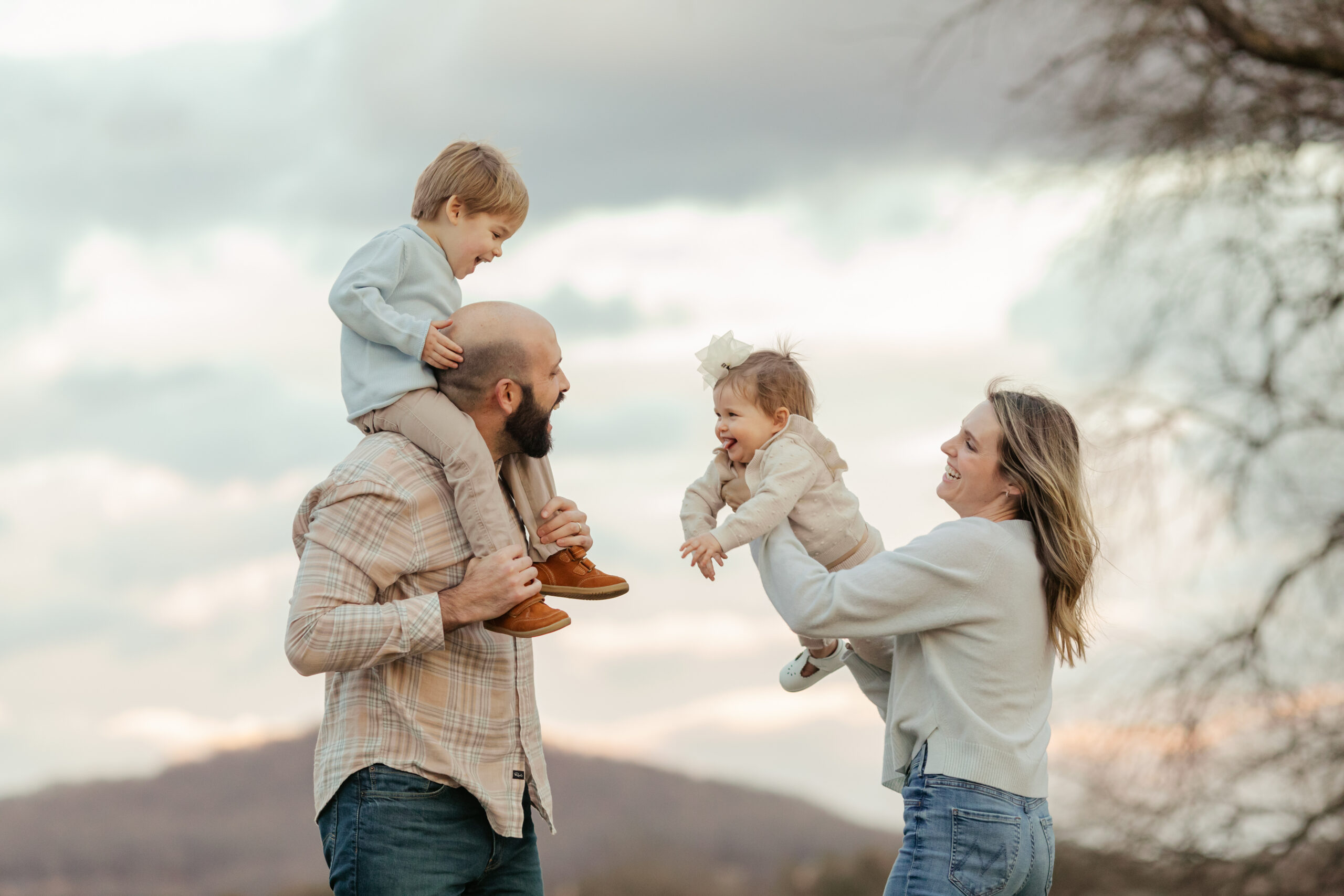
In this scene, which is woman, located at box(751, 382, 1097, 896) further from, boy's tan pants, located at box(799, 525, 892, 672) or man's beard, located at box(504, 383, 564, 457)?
man's beard, located at box(504, 383, 564, 457)

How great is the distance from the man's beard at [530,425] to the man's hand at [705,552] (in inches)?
16.2

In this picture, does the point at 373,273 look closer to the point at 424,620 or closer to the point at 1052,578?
the point at 424,620

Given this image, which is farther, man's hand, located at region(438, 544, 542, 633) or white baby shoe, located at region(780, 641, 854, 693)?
white baby shoe, located at region(780, 641, 854, 693)

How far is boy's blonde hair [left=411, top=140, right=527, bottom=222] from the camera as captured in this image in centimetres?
273

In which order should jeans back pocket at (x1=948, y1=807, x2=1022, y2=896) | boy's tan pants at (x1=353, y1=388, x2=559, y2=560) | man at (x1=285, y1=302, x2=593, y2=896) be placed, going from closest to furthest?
jeans back pocket at (x1=948, y1=807, x2=1022, y2=896) → man at (x1=285, y1=302, x2=593, y2=896) → boy's tan pants at (x1=353, y1=388, x2=559, y2=560)

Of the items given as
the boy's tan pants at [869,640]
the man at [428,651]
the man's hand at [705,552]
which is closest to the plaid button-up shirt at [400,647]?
the man at [428,651]

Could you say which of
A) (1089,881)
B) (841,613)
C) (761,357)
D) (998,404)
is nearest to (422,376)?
(761,357)

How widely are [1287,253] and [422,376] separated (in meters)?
6.14

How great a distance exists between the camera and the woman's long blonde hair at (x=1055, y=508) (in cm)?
231

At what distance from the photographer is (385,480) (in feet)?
7.84

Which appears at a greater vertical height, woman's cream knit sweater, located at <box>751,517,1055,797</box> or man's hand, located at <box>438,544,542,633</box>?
man's hand, located at <box>438,544,542,633</box>

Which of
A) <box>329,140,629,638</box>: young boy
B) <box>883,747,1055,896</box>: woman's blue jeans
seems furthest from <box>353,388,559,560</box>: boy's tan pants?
<box>883,747,1055,896</box>: woman's blue jeans

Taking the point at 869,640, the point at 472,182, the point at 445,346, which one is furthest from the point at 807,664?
the point at 472,182

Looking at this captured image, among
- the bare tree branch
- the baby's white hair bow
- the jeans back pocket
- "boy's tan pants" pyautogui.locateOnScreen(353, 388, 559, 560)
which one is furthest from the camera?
the bare tree branch
